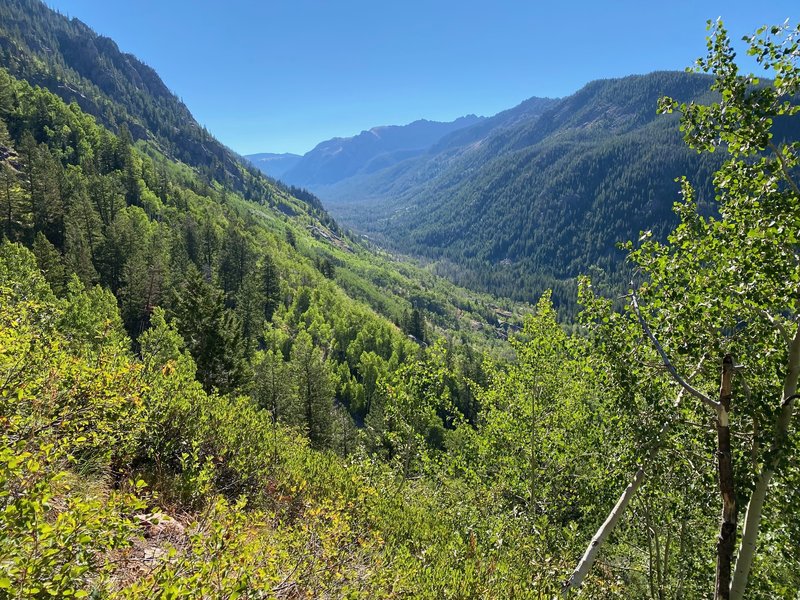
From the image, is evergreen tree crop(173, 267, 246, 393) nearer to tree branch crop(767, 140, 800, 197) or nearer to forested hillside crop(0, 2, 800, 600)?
forested hillside crop(0, 2, 800, 600)

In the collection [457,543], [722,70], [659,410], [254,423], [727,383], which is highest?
[722,70]

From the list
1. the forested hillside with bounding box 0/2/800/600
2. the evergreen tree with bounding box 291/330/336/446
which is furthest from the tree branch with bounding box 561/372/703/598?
the evergreen tree with bounding box 291/330/336/446

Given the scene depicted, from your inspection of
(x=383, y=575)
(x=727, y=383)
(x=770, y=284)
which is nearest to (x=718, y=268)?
(x=770, y=284)

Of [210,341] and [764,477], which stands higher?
[764,477]

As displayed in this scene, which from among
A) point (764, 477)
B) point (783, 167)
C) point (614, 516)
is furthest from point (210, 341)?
point (783, 167)

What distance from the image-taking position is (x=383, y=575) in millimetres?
6223

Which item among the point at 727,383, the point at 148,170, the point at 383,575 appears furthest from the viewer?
the point at 148,170

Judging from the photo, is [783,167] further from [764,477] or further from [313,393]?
[313,393]

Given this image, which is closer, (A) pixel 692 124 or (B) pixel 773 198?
(B) pixel 773 198

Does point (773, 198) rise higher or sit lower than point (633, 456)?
higher

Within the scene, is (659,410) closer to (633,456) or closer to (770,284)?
(633,456)

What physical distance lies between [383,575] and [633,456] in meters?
4.24

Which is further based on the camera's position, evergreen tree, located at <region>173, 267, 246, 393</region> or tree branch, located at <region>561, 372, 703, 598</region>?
evergreen tree, located at <region>173, 267, 246, 393</region>

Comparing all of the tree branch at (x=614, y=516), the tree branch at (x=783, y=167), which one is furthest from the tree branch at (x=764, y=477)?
the tree branch at (x=783, y=167)
